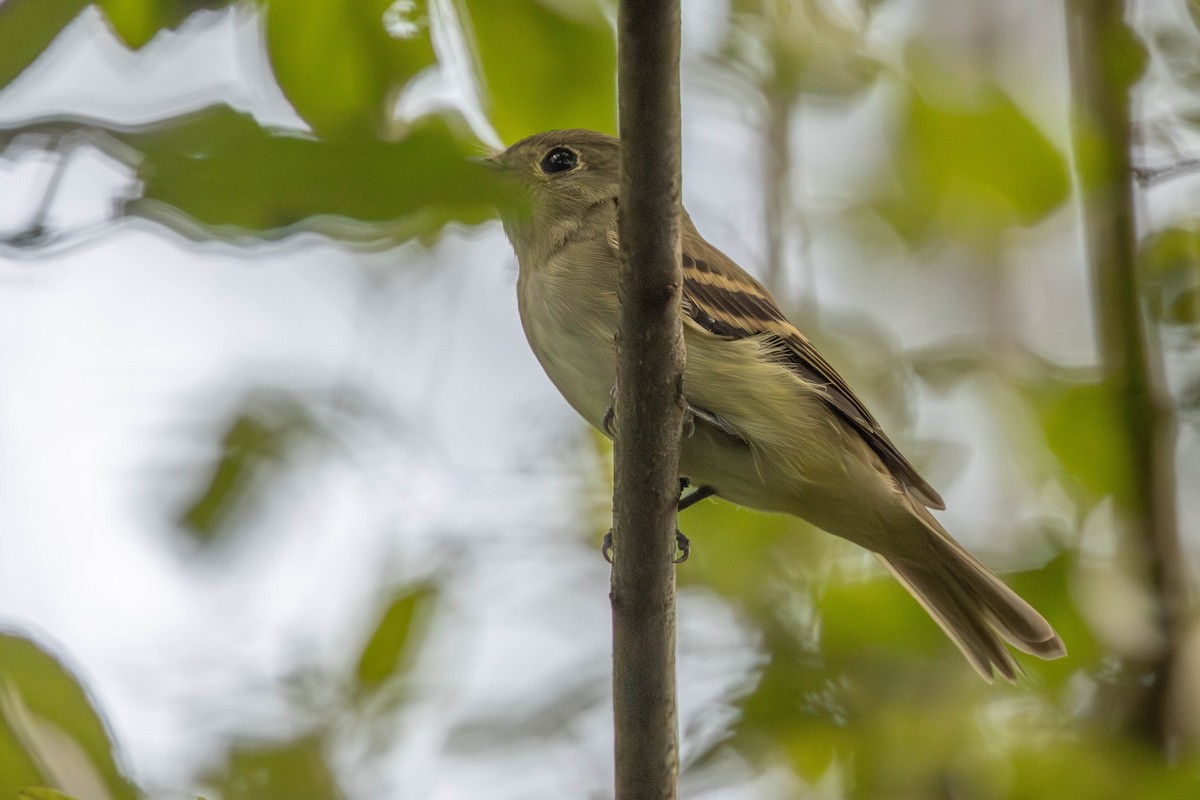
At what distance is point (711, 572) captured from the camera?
3.99 meters

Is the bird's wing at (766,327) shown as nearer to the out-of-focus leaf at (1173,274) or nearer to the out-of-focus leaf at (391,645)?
the out-of-focus leaf at (1173,274)

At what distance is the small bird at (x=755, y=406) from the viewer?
3.39m

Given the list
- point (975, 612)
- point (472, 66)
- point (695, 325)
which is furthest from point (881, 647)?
point (472, 66)

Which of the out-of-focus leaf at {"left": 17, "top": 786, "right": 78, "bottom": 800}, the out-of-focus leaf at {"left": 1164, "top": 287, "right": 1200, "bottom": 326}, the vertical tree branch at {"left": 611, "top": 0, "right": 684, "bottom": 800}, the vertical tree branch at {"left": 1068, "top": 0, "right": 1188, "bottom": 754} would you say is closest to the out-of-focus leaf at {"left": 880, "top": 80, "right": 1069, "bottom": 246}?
the vertical tree branch at {"left": 1068, "top": 0, "right": 1188, "bottom": 754}

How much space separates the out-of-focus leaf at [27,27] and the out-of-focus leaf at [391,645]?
197 cm

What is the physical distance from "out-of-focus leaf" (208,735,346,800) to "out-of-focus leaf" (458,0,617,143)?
1.86 metres

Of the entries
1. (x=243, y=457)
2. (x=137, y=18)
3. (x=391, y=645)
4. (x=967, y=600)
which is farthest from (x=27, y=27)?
(x=967, y=600)

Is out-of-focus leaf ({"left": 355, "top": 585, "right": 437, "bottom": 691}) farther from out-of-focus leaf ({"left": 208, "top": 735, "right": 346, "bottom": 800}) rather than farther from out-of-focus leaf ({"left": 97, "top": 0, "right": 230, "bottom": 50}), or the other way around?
out-of-focus leaf ({"left": 97, "top": 0, "right": 230, "bottom": 50})

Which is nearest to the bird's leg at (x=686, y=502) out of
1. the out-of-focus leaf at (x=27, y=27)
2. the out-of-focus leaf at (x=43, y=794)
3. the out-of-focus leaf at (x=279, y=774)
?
the out-of-focus leaf at (x=279, y=774)

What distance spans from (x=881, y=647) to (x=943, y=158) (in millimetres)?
1581

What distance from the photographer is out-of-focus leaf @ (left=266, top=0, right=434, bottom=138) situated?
213 centimetres

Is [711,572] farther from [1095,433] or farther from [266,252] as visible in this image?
[266,252]

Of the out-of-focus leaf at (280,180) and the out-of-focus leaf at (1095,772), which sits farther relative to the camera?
the out-of-focus leaf at (1095,772)

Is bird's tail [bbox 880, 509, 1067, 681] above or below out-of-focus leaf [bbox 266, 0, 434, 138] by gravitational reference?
below
